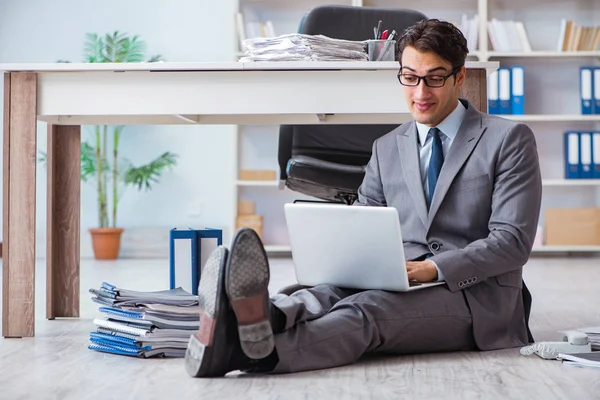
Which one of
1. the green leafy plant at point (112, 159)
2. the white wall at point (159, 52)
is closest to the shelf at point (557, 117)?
the white wall at point (159, 52)

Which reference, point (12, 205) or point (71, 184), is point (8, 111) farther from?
point (71, 184)

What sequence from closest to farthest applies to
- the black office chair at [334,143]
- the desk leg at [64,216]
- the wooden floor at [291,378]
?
the wooden floor at [291,378]
the desk leg at [64,216]
the black office chair at [334,143]

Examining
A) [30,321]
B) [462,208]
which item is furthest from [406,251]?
[30,321]

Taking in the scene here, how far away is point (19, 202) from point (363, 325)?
993mm

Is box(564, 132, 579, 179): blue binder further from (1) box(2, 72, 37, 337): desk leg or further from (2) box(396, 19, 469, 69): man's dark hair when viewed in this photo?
(1) box(2, 72, 37, 337): desk leg

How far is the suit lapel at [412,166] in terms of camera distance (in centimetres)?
196

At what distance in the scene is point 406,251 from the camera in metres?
1.99

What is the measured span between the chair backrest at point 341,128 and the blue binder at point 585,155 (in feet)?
7.08

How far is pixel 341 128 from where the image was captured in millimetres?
3184

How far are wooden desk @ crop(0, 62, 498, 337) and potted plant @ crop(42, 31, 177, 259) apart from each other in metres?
2.71

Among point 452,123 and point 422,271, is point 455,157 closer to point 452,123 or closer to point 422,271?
point 452,123

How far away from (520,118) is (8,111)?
3521 mm

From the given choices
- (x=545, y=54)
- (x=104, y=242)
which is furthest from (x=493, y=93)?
(x=104, y=242)

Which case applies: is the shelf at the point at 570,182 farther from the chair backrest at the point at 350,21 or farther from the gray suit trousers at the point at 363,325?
the gray suit trousers at the point at 363,325
